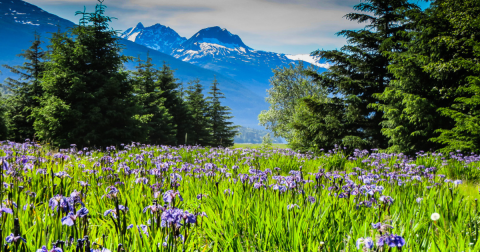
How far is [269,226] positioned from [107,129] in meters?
15.2

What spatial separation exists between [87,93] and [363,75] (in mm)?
15434

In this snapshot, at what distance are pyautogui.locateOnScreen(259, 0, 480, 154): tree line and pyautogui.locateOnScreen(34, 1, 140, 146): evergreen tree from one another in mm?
10803

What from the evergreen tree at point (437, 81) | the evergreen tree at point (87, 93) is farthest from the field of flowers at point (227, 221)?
the evergreen tree at point (87, 93)

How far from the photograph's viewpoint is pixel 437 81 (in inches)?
428

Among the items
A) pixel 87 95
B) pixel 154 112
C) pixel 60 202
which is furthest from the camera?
pixel 154 112

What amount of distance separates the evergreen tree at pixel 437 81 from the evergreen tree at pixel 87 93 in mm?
14416

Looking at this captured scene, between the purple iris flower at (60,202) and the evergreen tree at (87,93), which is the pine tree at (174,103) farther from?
the purple iris flower at (60,202)

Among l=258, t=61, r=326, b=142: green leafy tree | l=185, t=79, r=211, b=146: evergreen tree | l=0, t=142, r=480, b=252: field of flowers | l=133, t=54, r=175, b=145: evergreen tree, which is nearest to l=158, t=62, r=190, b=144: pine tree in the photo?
l=185, t=79, r=211, b=146: evergreen tree

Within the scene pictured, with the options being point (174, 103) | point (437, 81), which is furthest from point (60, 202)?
point (174, 103)

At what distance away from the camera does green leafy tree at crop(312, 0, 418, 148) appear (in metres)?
13.0

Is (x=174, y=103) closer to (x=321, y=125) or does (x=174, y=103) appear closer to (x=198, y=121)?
(x=198, y=121)

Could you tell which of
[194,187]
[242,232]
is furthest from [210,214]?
[194,187]

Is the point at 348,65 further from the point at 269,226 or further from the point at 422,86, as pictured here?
the point at 269,226

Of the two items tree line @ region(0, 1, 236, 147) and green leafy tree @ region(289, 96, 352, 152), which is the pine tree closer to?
tree line @ region(0, 1, 236, 147)
